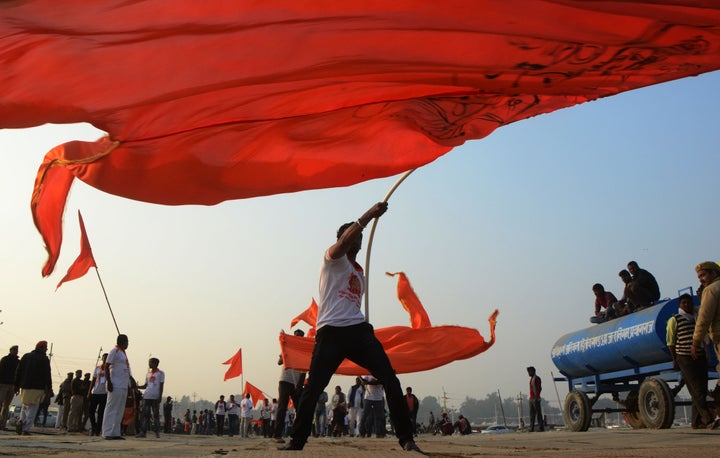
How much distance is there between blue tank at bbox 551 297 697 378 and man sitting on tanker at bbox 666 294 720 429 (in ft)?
5.11

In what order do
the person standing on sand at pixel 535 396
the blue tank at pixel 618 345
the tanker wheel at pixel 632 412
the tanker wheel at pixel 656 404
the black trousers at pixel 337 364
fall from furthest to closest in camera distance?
the person standing on sand at pixel 535 396, the tanker wheel at pixel 632 412, the blue tank at pixel 618 345, the tanker wheel at pixel 656 404, the black trousers at pixel 337 364

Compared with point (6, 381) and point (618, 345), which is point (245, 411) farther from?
point (618, 345)

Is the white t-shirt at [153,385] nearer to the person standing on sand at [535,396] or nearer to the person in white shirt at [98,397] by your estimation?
the person in white shirt at [98,397]

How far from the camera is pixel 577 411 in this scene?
13805mm

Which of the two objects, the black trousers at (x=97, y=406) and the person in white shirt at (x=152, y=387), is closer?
the black trousers at (x=97, y=406)

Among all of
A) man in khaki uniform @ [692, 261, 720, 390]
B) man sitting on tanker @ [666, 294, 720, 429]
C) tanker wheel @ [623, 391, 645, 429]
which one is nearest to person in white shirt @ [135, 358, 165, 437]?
tanker wheel @ [623, 391, 645, 429]

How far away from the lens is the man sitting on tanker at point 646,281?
39.2 ft

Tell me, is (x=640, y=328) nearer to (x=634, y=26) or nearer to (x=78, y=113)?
(x=634, y=26)

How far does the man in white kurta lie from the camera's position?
11.2 m

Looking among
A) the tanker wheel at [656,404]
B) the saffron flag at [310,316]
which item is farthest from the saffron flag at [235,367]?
the tanker wheel at [656,404]

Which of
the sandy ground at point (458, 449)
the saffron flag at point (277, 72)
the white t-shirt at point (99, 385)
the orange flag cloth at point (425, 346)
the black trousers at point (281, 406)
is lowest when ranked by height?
the sandy ground at point (458, 449)

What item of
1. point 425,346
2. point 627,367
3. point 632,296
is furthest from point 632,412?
point 425,346

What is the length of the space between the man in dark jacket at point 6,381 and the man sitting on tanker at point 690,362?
1232 centimetres

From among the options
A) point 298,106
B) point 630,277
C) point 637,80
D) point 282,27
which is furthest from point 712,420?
point 282,27
